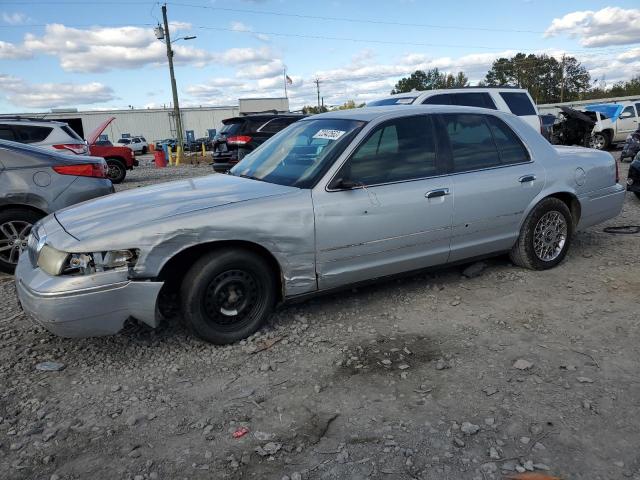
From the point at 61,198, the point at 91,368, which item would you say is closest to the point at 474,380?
the point at 91,368

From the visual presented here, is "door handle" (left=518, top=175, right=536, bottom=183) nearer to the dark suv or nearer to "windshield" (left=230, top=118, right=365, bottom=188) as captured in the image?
"windshield" (left=230, top=118, right=365, bottom=188)

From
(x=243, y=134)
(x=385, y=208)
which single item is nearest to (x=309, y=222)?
(x=385, y=208)

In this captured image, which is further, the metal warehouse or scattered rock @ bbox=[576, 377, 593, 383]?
the metal warehouse

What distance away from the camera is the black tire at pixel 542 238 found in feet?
15.3

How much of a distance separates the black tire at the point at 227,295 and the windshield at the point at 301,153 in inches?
28.1

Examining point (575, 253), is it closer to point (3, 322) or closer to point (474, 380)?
point (474, 380)

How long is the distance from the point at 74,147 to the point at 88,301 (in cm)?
984

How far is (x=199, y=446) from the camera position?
8.30ft

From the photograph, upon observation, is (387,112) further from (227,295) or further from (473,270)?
(227,295)

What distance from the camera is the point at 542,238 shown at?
478 centimetres

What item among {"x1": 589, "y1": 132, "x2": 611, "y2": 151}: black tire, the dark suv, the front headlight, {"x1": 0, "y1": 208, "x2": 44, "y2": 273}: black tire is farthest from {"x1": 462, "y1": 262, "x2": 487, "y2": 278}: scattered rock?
{"x1": 589, "y1": 132, "x2": 611, "y2": 151}: black tire

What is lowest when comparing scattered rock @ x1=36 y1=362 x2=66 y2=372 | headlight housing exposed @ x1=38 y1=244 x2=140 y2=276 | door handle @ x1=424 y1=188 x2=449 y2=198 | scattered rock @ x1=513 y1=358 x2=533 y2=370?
scattered rock @ x1=513 y1=358 x2=533 y2=370

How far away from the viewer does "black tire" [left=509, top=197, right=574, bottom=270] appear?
15.3ft

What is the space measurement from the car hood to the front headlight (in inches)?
5.9
